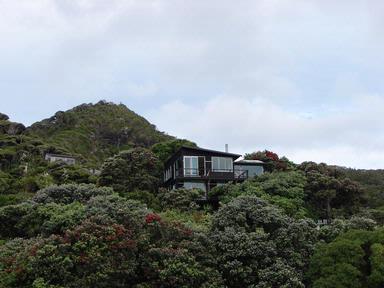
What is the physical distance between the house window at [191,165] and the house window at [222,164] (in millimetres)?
1396

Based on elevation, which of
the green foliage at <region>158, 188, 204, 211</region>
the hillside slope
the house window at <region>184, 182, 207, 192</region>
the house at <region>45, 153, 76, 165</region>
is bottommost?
the green foliage at <region>158, 188, 204, 211</region>

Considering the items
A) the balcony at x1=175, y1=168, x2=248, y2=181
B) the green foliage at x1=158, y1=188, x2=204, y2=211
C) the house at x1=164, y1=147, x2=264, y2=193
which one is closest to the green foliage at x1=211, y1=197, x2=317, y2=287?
the green foliage at x1=158, y1=188, x2=204, y2=211

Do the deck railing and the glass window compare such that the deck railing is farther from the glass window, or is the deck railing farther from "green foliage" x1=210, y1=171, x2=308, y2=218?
"green foliage" x1=210, y1=171, x2=308, y2=218

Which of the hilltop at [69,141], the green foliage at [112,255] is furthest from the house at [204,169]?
the green foliage at [112,255]

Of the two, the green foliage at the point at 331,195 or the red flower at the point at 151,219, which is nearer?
the red flower at the point at 151,219

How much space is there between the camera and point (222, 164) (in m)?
41.6

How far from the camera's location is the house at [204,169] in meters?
40.1

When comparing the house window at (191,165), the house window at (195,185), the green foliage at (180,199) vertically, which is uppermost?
the house window at (191,165)

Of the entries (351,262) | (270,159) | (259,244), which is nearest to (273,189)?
(270,159)

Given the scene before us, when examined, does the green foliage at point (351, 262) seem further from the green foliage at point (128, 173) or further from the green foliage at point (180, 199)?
the green foliage at point (128, 173)

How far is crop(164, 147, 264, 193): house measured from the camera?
132ft

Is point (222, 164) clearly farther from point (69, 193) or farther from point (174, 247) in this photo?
point (174, 247)

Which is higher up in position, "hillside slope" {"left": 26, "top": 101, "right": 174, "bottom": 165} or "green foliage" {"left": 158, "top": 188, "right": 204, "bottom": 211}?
"hillside slope" {"left": 26, "top": 101, "right": 174, "bottom": 165}

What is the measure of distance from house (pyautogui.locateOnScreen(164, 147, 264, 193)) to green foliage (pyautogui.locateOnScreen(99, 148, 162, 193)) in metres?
2.32
